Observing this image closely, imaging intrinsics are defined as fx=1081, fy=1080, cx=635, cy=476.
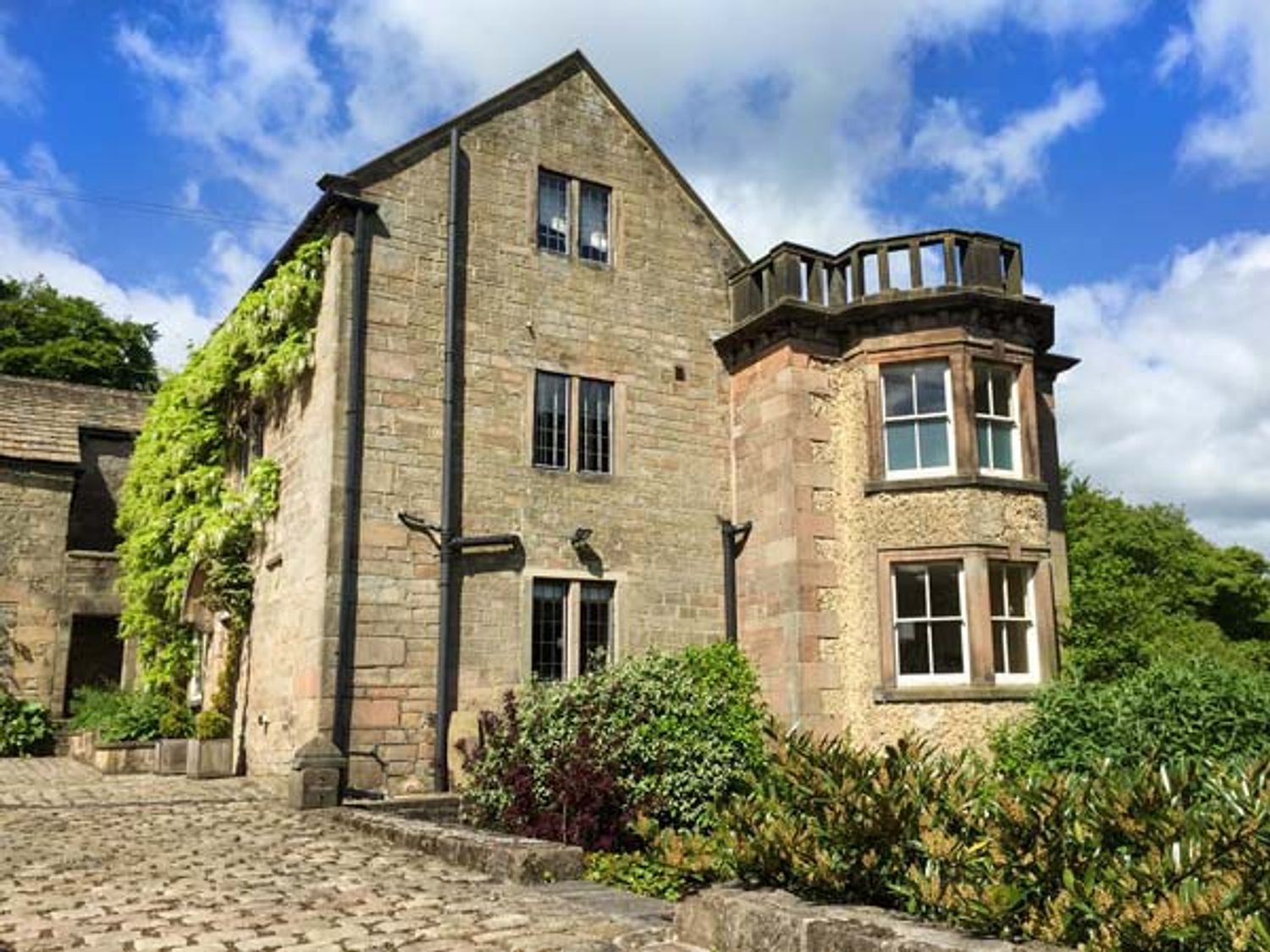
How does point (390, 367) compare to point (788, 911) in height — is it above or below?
above

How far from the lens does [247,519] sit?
17391mm

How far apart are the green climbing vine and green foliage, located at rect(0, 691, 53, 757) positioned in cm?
220

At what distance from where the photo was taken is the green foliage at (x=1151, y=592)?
16.1 meters

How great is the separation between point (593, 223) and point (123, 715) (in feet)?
37.3

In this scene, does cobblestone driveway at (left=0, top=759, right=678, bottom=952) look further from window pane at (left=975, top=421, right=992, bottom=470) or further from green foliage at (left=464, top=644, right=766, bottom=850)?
window pane at (left=975, top=421, right=992, bottom=470)

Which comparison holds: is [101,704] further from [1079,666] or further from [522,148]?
[1079,666]

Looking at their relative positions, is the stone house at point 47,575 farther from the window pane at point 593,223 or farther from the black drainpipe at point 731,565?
the black drainpipe at point 731,565

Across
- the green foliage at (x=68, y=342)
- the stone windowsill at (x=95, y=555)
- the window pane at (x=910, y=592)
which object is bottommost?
the window pane at (x=910, y=592)

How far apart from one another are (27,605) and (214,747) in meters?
8.87

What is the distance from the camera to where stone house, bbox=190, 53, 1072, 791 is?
48.4 feet

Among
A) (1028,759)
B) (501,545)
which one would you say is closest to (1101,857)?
(1028,759)

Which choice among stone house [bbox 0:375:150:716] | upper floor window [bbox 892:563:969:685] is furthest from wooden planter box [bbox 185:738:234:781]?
upper floor window [bbox 892:563:969:685]

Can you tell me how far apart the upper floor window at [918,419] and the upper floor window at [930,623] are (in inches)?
59.8

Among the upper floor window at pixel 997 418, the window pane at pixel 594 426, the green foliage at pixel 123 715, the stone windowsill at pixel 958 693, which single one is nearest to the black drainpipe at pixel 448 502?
the window pane at pixel 594 426
